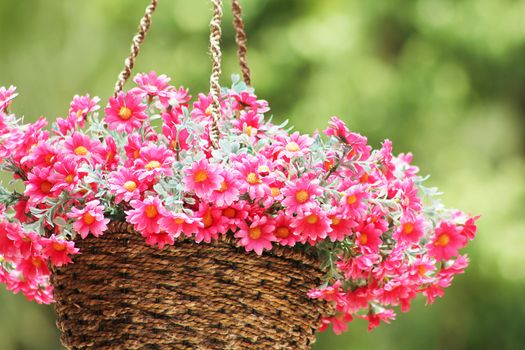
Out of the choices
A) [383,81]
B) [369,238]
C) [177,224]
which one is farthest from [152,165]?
[383,81]

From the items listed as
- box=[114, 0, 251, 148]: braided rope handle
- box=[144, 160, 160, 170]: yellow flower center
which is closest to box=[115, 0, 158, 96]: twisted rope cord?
box=[114, 0, 251, 148]: braided rope handle

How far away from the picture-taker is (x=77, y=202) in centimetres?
144

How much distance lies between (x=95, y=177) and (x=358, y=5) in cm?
519

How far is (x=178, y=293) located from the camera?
1.42 metres

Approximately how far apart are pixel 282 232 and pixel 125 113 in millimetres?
320

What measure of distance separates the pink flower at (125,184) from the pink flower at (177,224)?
0.07m

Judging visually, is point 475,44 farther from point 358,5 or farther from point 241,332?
point 241,332

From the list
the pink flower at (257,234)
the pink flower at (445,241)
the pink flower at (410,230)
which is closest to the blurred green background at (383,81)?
the pink flower at (445,241)

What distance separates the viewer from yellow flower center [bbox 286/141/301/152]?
145 cm

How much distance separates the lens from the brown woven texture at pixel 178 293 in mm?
1413

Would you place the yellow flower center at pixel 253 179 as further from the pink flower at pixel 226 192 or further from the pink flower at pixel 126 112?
the pink flower at pixel 126 112

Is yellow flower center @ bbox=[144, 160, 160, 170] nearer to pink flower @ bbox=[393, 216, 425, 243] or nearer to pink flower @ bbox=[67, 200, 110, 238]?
pink flower @ bbox=[67, 200, 110, 238]

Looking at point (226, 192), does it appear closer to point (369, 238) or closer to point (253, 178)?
point (253, 178)

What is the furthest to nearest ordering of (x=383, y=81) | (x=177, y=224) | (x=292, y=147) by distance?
1. (x=383, y=81)
2. (x=292, y=147)
3. (x=177, y=224)
